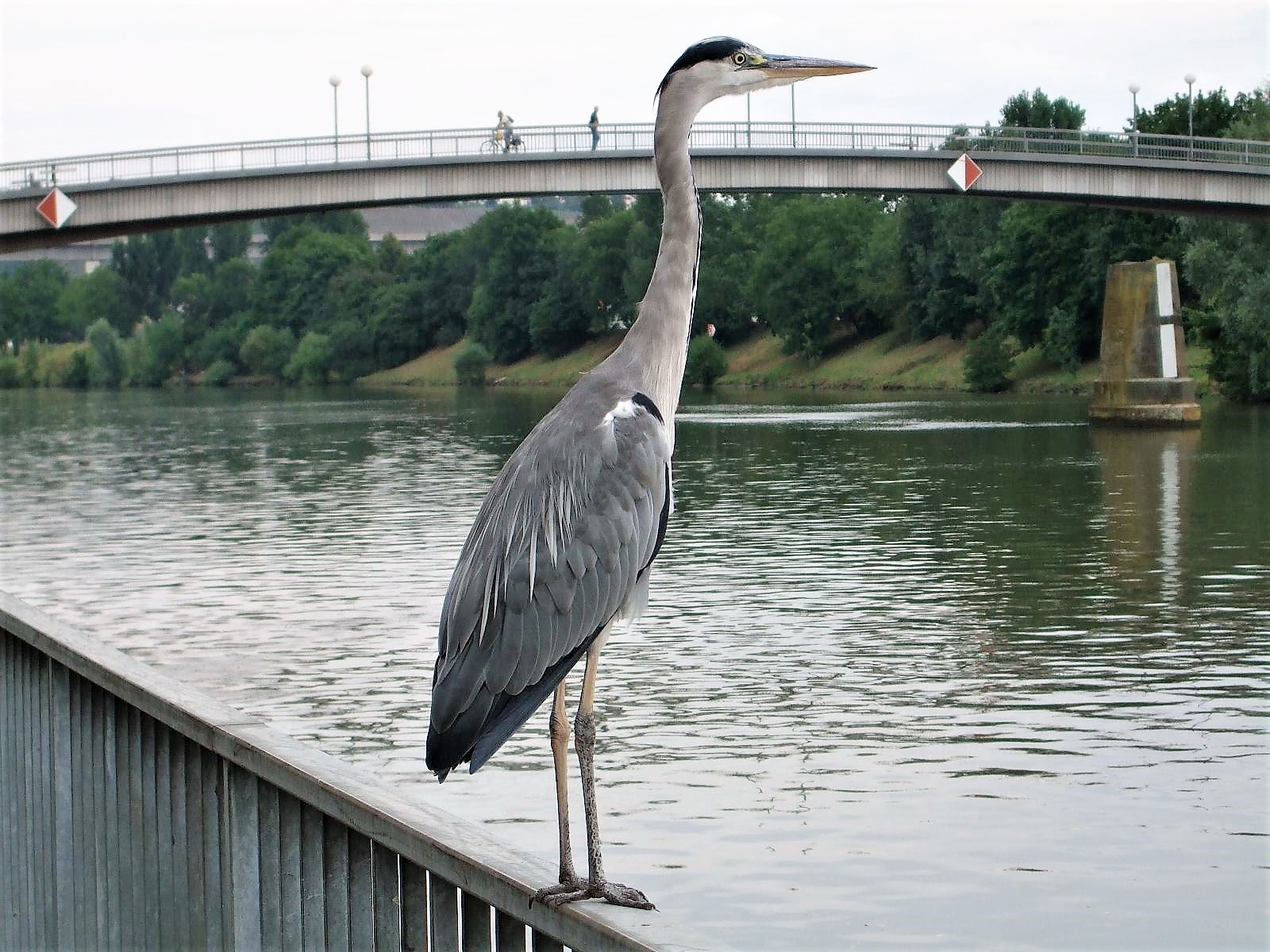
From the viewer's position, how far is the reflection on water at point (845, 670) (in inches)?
373

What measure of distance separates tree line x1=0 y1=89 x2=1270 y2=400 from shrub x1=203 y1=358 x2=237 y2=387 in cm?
23

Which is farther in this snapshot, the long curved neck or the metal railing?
the long curved neck

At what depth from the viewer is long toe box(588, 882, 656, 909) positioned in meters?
3.66

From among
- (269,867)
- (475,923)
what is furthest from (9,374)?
(475,923)

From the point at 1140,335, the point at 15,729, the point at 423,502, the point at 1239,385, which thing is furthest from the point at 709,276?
the point at 15,729

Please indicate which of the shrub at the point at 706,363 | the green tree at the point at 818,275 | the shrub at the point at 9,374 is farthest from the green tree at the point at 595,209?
the shrub at the point at 9,374

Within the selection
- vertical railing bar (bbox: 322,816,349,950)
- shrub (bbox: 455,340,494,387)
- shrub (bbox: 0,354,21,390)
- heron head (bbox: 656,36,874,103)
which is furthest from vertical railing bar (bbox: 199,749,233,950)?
shrub (bbox: 0,354,21,390)

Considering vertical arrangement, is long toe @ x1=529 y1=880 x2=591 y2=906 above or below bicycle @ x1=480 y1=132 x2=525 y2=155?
below

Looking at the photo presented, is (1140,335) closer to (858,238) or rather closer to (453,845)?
(453,845)

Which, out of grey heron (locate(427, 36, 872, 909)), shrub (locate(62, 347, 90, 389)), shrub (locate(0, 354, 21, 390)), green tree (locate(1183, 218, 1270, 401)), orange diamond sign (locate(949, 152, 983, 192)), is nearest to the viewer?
grey heron (locate(427, 36, 872, 909))

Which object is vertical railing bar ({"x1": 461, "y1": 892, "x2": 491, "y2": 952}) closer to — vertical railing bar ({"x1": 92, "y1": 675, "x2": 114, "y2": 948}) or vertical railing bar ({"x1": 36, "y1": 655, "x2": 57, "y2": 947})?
vertical railing bar ({"x1": 92, "y1": 675, "x2": 114, "y2": 948})

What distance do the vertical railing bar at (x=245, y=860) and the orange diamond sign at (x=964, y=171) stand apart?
189 ft

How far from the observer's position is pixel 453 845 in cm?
350

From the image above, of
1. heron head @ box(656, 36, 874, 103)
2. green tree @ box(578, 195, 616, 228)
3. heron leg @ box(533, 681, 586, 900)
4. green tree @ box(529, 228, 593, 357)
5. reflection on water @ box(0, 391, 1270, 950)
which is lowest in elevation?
reflection on water @ box(0, 391, 1270, 950)
